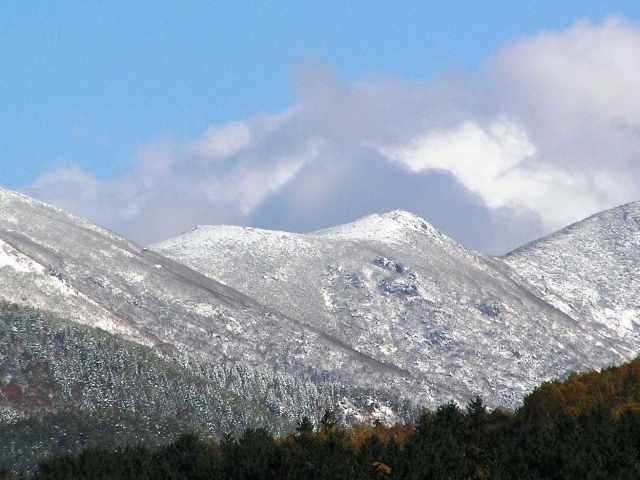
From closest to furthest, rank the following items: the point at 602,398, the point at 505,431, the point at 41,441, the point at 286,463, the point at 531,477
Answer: the point at 531,477 → the point at 286,463 → the point at 505,431 → the point at 602,398 → the point at 41,441

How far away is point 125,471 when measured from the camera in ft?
361

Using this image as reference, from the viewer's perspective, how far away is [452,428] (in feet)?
406

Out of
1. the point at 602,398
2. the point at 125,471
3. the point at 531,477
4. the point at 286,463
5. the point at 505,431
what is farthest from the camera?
the point at 602,398

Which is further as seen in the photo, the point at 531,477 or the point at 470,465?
the point at 470,465

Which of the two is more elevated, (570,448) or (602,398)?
(602,398)

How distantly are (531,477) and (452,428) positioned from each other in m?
28.7

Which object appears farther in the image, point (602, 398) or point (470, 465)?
point (602, 398)

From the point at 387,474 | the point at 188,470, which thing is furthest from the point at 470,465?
the point at 188,470

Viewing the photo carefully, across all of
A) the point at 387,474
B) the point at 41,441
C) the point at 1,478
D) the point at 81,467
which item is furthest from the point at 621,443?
the point at 41,441

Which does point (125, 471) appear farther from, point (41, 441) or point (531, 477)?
point (41, 441)

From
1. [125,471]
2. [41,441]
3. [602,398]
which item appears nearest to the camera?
[125,471]

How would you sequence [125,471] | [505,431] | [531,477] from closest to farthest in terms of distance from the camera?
[531,477]
[125,471]
[505,431]

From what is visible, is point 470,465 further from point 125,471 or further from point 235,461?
point 125,471

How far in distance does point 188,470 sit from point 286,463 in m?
13.0
